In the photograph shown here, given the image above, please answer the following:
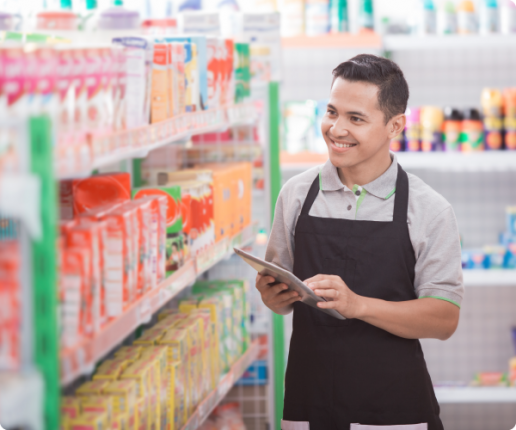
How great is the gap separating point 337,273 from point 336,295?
9.1 inches

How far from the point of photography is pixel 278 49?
3.41m

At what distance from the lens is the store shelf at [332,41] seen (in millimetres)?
3740

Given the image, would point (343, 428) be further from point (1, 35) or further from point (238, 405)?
point (1, 35)

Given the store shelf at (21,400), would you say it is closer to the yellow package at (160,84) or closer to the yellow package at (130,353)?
the yellow package at (130,353)

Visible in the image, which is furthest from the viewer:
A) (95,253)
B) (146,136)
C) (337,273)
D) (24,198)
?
(337,273)

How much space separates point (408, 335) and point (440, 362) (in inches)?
101

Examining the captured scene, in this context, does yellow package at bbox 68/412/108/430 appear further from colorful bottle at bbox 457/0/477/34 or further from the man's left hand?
colorful bottle at bbox 457/0/477/34

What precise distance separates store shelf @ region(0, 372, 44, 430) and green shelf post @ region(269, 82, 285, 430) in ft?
7.60

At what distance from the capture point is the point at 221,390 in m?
2.61

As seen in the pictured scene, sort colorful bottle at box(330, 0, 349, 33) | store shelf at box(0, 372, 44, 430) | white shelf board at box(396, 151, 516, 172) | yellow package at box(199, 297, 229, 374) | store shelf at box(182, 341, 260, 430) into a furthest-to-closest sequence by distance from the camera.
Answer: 1. colorful bottle at box(330, 0, 349, 33)
2. white shelf board at box(396, 151, 516, 172)
3. yellow package at box(199, 297, 229, 374)
4. store shelf at box(182, 341, 260, 430)
5. store shelf at box(0, 372, 44, 430)

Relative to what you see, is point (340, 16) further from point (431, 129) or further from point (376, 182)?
point (376, 182)

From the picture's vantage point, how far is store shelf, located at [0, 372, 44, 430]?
1008mm

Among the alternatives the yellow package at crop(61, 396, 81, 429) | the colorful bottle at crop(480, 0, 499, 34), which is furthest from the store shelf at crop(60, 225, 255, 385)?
the colorful bottle at crop(480, 0, 499, 34)

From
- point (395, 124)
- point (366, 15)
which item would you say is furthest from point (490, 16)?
point (395, 124)
